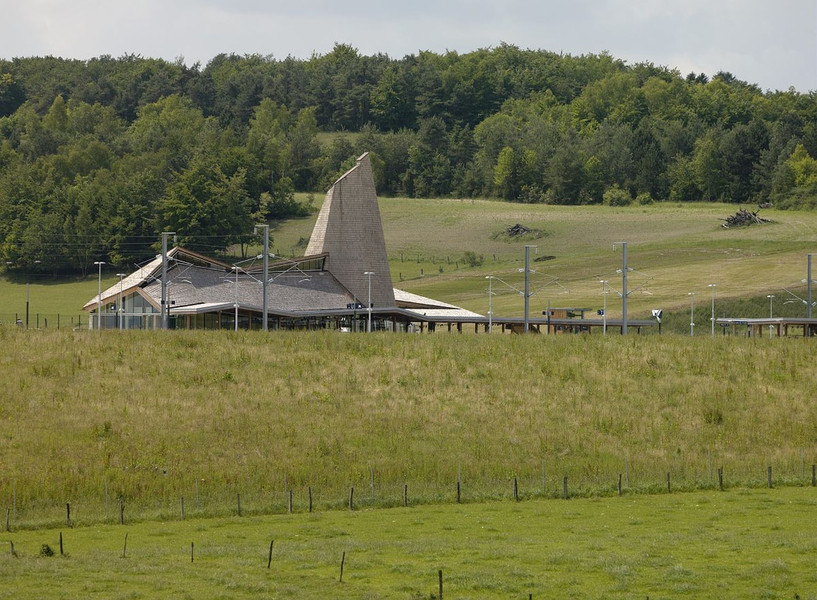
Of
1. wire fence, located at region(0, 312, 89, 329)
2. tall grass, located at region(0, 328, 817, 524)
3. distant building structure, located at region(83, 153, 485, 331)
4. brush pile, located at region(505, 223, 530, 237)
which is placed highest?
brush pile, located at region(505, 223, 530, 237)

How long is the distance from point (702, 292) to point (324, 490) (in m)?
95.6

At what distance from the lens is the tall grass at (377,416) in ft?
196

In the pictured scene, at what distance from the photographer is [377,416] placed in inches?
2781

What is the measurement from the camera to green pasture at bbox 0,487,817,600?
37.0m

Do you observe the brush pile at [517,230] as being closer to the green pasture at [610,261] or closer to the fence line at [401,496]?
the green pasture at [610,261]

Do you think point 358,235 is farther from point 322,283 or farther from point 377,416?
point 377,416

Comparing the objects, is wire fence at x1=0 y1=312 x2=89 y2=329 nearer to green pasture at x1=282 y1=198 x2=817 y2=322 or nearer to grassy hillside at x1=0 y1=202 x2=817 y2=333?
grassy hillside at x1=0 y1=202 x2=817 y2=333

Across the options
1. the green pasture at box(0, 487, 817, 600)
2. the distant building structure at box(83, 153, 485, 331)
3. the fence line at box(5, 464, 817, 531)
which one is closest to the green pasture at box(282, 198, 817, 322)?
the distant building structure at box(83, 153, 485, 331)

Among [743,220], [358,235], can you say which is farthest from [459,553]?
[743,220]

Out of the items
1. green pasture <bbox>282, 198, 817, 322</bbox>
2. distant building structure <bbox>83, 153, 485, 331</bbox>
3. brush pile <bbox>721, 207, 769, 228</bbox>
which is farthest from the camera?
brush pile <bbox>721, 207, 769, 228</bbox>

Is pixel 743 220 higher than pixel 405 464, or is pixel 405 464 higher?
pixel 743 220

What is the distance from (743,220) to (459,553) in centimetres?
15472

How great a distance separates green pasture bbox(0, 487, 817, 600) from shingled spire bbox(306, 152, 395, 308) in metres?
58.0

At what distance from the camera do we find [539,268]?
6678 inches
